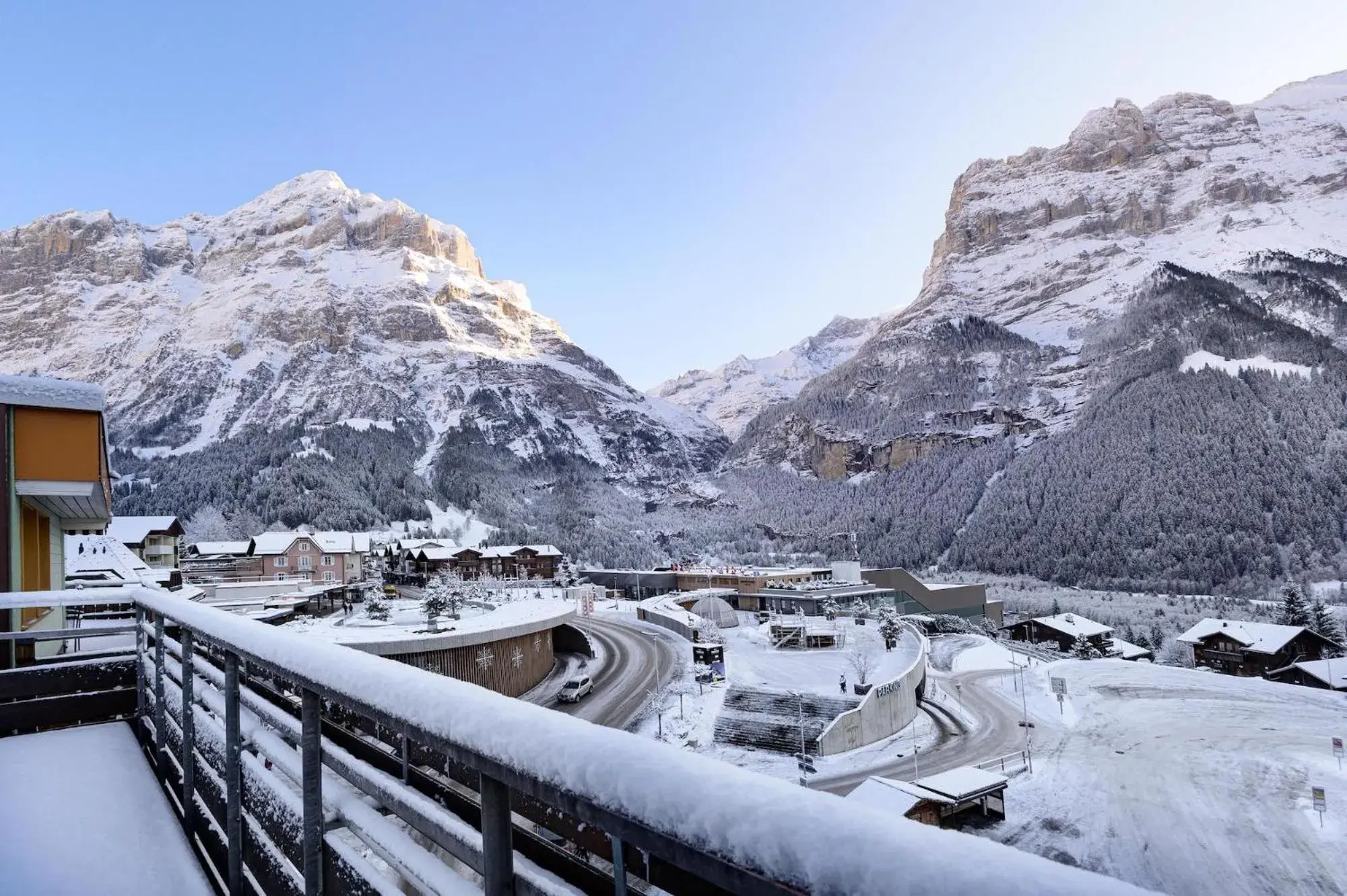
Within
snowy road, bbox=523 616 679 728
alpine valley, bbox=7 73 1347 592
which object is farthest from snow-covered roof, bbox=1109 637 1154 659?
snowy road, bbox=523 616 679 728

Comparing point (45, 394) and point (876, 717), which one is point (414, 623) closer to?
point (876, 717)

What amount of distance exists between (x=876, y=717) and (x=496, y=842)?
80.0ft

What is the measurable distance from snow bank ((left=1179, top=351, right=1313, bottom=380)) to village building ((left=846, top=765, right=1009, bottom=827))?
103370 millimetres

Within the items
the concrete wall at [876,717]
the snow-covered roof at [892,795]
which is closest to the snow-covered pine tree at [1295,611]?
the concrete wall at [876,717]

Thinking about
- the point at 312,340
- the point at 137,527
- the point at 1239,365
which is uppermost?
the point at 312,340

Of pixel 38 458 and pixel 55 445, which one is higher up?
pixel 55 445

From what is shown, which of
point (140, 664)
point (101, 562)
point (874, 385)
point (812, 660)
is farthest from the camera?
point (874, 385)

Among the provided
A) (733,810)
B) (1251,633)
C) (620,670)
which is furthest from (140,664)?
(1251,633)

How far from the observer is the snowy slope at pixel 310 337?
122 m

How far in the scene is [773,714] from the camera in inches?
885

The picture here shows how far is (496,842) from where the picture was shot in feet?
3.77

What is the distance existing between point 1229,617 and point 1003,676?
28.8 metres

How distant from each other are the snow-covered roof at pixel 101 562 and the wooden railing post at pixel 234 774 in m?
11.5

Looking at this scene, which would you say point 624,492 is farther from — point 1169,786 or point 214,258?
point 214,258
